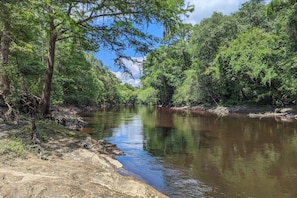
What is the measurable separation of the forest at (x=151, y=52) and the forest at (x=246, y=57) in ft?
0.39

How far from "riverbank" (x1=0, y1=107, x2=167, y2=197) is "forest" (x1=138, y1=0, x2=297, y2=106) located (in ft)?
45.8

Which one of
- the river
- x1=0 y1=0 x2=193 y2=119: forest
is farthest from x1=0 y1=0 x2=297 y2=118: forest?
the river

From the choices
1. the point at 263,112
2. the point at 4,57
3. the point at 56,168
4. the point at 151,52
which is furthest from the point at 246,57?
the point at 56,168

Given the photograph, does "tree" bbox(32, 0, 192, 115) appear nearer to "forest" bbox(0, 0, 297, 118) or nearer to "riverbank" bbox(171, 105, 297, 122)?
"forest" bbox(0, 0, 297, 118)

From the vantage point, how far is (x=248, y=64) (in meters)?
33.3

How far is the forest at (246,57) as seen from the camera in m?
29.1

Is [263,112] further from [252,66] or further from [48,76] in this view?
[48,76]

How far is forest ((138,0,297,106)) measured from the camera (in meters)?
29.1

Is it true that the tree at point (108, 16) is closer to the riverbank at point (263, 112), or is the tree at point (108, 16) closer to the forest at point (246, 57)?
the forest at point (246, 57)

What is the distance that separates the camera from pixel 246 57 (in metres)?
34.2

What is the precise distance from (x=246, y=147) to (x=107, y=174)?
8.62 metres

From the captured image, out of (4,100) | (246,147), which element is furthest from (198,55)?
(4,100)

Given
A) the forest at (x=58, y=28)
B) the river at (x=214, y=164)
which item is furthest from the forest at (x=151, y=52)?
Answer: the river at (x=214, y=164)

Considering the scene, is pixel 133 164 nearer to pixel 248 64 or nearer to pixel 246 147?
pixel 246 147
